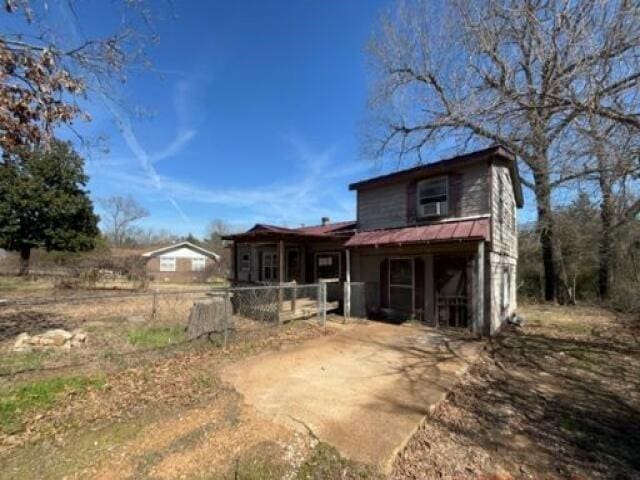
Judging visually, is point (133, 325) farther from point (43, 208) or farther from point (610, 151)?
point (43, 208)

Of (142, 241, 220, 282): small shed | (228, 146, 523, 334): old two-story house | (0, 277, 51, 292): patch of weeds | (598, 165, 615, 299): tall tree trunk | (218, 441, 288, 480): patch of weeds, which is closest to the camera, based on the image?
(218, 441, 288, 480): patch of weeds

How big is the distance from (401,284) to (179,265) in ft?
100

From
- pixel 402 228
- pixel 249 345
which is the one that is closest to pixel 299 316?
pixel 249 345

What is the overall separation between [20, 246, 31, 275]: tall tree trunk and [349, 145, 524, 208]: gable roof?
25723 millimetres

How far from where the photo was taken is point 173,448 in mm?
3418

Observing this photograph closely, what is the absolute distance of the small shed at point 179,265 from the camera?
35219mm

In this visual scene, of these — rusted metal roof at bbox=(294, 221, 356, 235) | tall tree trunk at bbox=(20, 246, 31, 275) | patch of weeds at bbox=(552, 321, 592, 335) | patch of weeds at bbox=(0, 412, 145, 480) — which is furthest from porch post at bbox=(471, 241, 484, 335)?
tall tree trunk at bbox=(20, 246, 31, 275)

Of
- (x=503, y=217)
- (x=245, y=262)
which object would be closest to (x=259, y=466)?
(x=503, y=217)

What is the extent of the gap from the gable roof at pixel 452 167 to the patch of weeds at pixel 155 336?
26.2ft

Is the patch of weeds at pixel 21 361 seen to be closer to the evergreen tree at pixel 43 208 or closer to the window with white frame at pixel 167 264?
the evergreen tree at pixel 43 208

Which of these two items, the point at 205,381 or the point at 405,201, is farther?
the point at 405,201

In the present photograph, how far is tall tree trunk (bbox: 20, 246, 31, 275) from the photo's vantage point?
80.5 feet

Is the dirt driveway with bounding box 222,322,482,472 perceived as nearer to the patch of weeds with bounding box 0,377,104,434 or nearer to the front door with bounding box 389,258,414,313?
the patch of weeds with bounding box 0,377,104,434

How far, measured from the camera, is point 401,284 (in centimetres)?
1138
